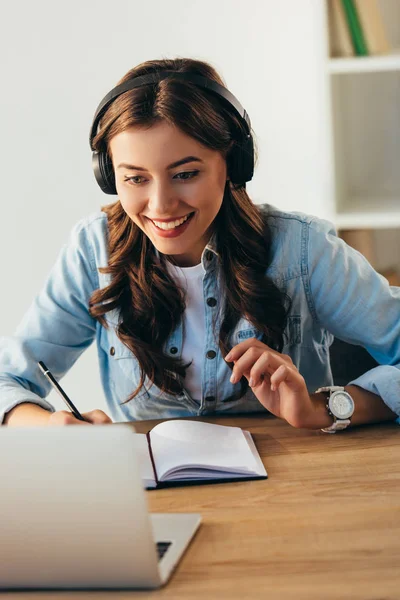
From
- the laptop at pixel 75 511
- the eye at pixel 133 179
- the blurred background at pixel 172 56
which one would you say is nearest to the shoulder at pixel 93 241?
the eye at pixel 133 179

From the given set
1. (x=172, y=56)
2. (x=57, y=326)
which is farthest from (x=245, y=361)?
(x=172, y=56)

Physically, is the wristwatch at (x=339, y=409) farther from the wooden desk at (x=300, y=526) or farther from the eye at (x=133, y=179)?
the eye at (x=133, y=179)

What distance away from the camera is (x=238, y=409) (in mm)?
1578

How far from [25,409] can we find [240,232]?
507 mm

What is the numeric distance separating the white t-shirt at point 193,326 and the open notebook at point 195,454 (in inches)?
10.2

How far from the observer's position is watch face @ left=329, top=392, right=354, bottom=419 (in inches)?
51.8

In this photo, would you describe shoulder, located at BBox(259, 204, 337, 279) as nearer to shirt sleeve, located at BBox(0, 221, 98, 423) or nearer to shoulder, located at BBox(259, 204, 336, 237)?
shoulder, located at BBox(259, 204, 336, 237)

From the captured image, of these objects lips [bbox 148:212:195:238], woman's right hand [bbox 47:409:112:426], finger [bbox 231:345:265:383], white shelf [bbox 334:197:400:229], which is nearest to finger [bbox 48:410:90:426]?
woman's right hand [bbox 47:409:112:426]

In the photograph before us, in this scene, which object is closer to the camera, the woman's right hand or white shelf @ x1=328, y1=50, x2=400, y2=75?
the woman's right hand

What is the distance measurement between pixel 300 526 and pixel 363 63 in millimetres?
1667

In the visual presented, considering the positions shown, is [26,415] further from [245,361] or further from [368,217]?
[368,217]

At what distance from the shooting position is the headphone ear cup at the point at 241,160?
56.3 inches

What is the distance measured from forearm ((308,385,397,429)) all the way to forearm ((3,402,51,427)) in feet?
1.39

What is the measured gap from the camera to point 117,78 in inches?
106
